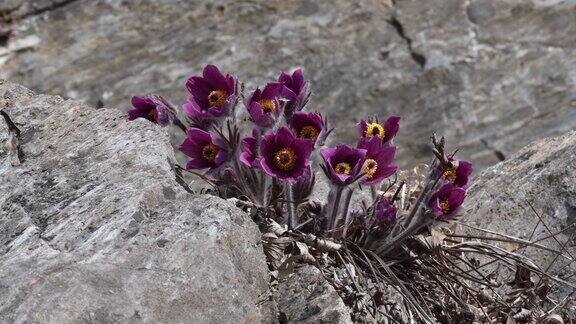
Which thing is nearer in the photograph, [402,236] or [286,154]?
[286,154]

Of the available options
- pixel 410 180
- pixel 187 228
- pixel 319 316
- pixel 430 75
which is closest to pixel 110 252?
pixel 187 228

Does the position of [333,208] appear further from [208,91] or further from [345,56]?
[345,56]

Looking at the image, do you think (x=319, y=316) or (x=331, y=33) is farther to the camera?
(x=331, y=33)

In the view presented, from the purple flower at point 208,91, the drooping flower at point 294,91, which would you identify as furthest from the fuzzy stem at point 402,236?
the purple flower at point 208,91

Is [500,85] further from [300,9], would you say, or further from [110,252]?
[110,252]

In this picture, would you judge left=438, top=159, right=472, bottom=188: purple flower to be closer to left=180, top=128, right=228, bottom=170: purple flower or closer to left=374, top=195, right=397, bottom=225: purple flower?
left=374, top=195, right=397, bottom=225: purple flower

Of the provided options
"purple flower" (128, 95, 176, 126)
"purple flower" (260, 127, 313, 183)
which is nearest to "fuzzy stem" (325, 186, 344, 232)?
"purple flower" (260, 127, 313, 183)

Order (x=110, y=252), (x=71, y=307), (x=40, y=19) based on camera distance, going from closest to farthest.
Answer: (x=71, y=307) < (x=110, y=252) < (x=40, y=19)

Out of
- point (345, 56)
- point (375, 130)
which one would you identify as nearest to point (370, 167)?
point (375, 130)
